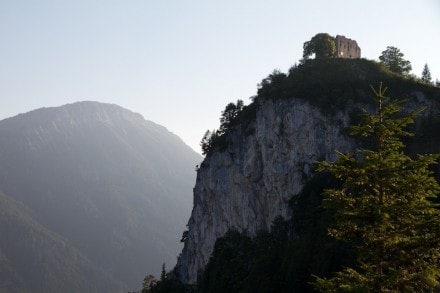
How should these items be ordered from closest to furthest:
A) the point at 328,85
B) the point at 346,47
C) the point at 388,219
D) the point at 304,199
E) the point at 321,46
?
1. the point at 388,219
2. the point at 304,199
3. the point at 328,85
4. the point at 321,46
5. the point at 346,47

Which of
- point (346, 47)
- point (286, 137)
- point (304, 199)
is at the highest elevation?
point (346, 47)

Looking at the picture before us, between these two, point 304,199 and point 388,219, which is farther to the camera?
point 304,199

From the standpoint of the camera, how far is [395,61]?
81.1m

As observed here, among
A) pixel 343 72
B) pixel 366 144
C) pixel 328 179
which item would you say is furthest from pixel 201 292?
pixel 343 72

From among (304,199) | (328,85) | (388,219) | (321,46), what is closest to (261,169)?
(304,199)

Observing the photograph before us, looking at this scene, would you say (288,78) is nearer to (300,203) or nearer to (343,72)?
(343,72)

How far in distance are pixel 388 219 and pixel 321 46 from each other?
65885mm

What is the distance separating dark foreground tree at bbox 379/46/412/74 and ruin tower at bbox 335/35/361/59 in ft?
23.4

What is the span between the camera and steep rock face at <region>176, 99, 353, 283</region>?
6225cm

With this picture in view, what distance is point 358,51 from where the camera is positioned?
300 ft

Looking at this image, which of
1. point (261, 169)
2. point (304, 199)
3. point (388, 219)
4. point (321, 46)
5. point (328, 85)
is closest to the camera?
point (388, 219)

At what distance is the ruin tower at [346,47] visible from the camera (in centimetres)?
8594

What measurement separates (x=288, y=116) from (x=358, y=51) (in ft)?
111

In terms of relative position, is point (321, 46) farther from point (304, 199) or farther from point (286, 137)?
point (304, 199)
